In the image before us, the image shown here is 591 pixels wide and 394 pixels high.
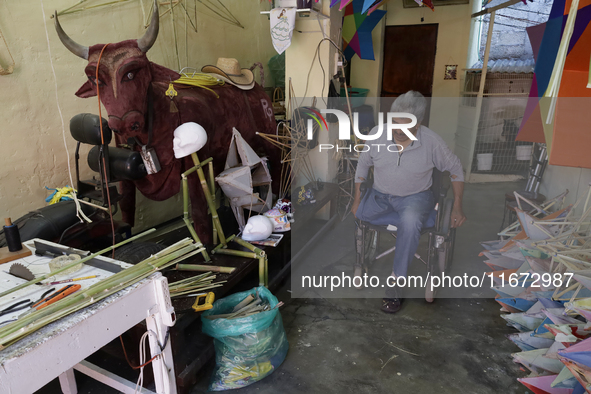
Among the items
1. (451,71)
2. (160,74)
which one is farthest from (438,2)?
(160,74)

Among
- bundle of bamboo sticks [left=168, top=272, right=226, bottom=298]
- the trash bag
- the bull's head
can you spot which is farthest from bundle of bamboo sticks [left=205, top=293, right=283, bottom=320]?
the bull's head

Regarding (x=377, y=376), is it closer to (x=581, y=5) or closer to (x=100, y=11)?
(x=581, y=5)

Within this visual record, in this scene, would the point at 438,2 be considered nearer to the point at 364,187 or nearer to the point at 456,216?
the point at 364,187

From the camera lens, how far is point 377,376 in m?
2.07

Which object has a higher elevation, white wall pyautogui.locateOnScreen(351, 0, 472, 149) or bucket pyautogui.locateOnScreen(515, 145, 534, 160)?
white wall pyautogui.locateOnScreen(351, 0, 472, 149)

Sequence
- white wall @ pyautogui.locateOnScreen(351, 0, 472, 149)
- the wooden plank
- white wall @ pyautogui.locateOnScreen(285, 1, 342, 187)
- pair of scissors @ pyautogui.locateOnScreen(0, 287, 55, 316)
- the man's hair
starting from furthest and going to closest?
white wall @ pyautogui.locateOnScreen(351, 0, 472, 149) < white wall @ pyautogui.locateOnScreen(285, 1, 342, 187) < the man's hair < the wooden plank < pair of scissors @ pyautogui.locateOnScreen(0, 287, 55, 316)

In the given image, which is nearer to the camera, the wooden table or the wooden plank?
the wooden table

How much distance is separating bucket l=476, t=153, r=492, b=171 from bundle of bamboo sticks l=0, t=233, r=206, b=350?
5023mm

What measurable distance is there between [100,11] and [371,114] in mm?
4386

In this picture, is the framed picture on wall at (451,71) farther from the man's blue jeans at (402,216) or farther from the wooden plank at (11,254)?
the wooden plank at (11,254)

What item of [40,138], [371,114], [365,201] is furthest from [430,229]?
[371,114]

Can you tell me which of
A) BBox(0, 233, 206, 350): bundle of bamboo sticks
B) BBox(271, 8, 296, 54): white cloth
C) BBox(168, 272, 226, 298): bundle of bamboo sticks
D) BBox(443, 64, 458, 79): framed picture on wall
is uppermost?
BBox(271, 8, 296, 54): white cloth

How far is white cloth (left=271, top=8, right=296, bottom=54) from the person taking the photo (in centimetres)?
325

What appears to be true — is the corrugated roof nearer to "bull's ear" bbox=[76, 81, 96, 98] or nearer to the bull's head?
the bull's head
